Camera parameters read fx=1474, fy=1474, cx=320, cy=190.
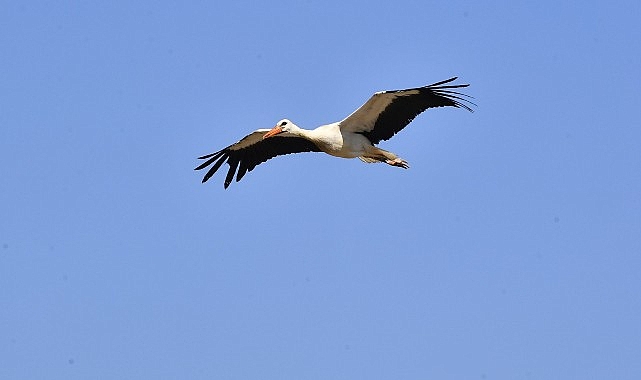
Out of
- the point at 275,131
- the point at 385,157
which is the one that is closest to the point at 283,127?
the point at 275,131

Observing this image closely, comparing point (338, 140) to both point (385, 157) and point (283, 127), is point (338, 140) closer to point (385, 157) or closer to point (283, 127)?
point (385, 157)

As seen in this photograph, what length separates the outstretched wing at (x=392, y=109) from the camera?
25594 mm

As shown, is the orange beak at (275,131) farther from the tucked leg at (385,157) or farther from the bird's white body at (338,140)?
the tucked leg at (385,157)

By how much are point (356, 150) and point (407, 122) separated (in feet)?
3.43

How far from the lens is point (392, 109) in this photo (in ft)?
85.8

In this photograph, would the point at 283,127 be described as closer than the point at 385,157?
No

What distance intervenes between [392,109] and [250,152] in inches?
142

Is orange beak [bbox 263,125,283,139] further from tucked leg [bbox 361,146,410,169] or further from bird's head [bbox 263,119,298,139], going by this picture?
tucked leg [bbox 361,146,410,169]

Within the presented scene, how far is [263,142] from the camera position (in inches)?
1113

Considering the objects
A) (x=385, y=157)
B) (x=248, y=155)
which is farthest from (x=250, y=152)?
(x=385, y=157)

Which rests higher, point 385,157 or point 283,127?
point 283,127

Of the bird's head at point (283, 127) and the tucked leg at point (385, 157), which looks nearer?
the tucked leg at point (385, 157)

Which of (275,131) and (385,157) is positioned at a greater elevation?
(275,131)

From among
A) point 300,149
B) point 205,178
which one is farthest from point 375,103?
point 205,178
